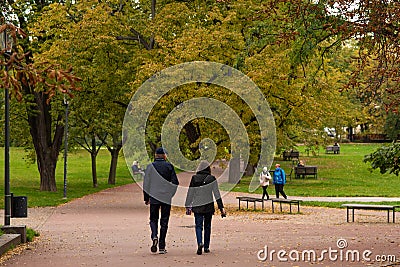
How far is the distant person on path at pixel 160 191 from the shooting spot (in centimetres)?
1381

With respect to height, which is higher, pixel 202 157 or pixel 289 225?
pixel 202 157

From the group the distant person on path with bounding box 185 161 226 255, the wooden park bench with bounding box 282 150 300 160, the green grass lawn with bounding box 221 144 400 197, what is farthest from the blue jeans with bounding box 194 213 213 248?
Answer: the wooden park bench with bounding box 282 150 300 160

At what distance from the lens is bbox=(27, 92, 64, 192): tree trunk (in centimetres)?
3766

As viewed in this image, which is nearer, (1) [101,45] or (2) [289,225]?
(2) [289,225]

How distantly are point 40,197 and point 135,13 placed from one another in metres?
9.51

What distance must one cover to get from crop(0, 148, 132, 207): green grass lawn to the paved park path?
8186mm

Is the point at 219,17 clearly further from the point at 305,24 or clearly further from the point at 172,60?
the point at 305,24

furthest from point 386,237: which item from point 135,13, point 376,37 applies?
point 135,13

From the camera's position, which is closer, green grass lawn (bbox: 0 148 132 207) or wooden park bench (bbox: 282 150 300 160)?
green grass lawn (bbox: 0 148 132 207)

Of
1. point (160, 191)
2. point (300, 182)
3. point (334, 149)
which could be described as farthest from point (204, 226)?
point (334, 149)

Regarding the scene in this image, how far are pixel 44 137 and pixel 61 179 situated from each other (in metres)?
18.4

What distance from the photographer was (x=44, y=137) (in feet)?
125

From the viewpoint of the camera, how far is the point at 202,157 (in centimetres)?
2656

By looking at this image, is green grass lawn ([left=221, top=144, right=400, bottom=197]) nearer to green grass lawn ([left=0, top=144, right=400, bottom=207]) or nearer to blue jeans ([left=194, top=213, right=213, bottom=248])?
green grass lawn ([left=0, top=144, right=400, bottom=207])
